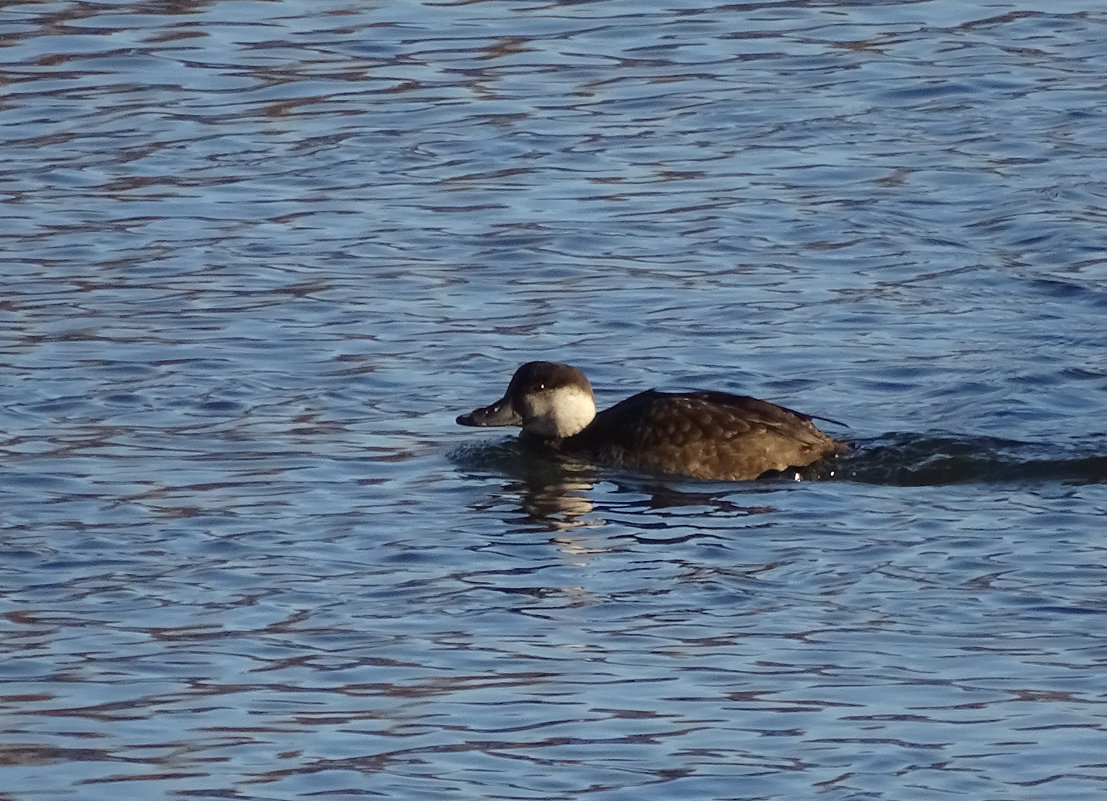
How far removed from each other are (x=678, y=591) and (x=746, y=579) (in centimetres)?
29

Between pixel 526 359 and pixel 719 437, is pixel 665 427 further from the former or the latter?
pixel 526 359

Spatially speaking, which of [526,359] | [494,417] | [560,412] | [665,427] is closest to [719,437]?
[665,427]

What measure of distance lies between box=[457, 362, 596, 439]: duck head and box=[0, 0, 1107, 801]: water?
241 mm

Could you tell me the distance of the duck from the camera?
11539mm

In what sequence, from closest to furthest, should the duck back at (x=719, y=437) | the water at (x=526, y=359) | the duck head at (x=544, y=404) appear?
the water at (x=526, y=359) < the duck back at (x=719, y=437) < the duck head at (x=544, y=404)

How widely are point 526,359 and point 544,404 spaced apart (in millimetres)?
1360

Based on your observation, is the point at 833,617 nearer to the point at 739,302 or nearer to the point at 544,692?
the point at 544,692

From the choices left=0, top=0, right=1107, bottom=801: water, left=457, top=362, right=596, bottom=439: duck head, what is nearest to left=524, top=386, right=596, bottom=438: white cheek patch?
left=457, top=362, right=596, bottom=439: duck head

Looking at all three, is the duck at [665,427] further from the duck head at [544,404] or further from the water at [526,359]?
the water at [526,359]

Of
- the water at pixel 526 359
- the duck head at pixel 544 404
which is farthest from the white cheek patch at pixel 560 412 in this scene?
the water at pixel 526 359

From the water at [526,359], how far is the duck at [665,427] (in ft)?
0.57

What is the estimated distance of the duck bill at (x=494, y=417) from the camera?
39.3ft

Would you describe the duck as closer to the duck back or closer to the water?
the duck back

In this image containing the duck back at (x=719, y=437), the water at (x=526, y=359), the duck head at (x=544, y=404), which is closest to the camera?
the water at (x=526, y=359)
